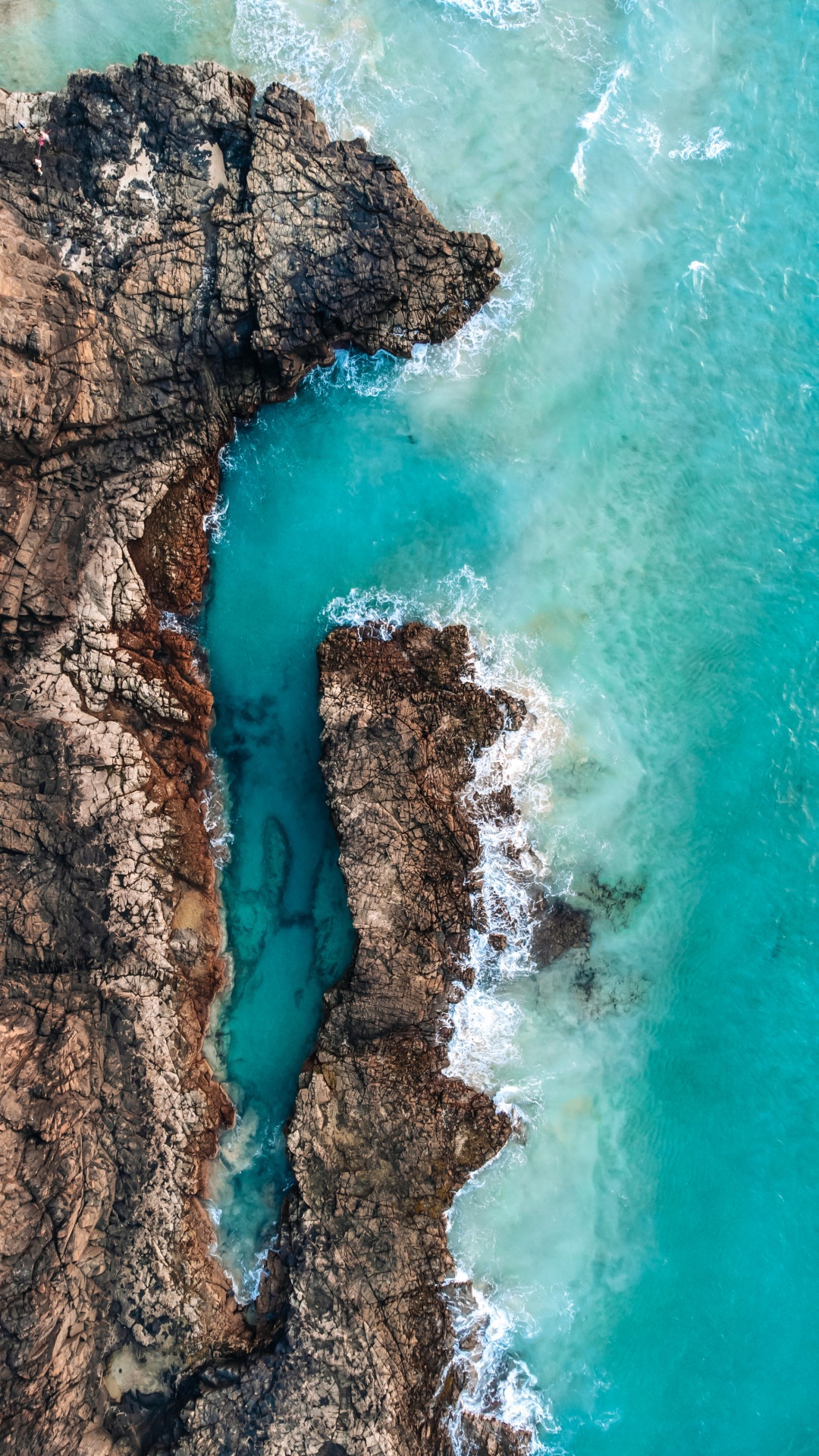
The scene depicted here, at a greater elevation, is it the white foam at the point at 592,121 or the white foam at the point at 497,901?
the white foam at the point at 592,121

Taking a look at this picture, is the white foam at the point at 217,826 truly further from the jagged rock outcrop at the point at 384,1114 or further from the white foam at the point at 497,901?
the white foam at the point at 497,901

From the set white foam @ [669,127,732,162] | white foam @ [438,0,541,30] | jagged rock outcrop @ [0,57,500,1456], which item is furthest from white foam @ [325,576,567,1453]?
white foam @ [438,0,541,30]

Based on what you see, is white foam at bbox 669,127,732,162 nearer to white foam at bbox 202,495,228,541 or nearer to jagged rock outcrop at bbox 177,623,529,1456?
jagged rock outcrop at bbox 177,623,529,1456

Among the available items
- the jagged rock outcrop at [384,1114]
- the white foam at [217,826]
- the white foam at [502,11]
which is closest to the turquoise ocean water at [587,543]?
the white foam at [502,11]

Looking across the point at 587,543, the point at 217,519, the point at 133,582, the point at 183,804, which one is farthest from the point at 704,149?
the point at 183,804

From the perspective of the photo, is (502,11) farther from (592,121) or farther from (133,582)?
(133,582)

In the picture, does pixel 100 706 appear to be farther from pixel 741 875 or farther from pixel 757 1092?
pixel 757 1092

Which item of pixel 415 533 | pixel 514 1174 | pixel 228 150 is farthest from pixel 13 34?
pixel 514 1174
